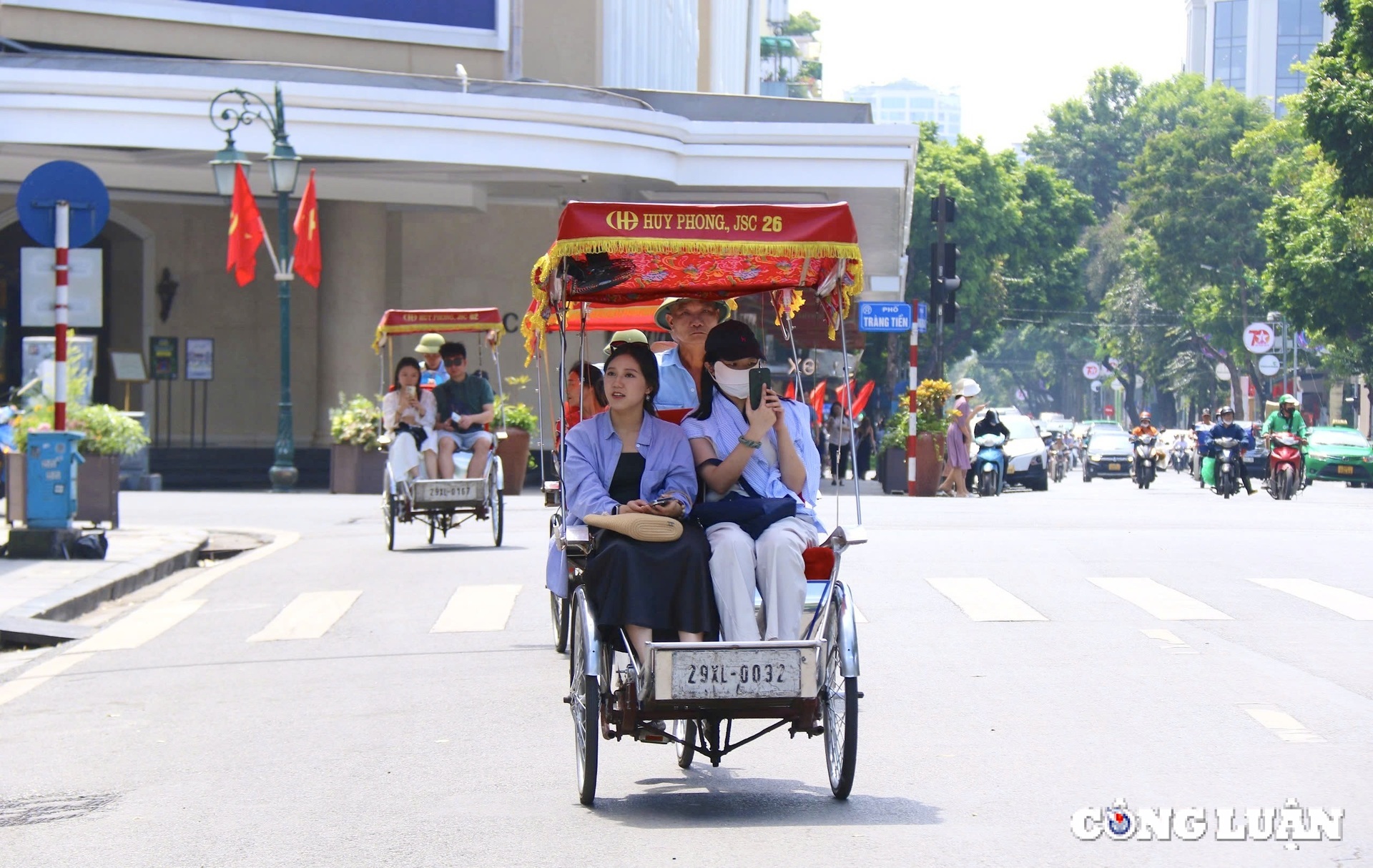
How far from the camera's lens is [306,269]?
28.7 meters

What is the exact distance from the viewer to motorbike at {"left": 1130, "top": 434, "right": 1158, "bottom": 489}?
39.6 m

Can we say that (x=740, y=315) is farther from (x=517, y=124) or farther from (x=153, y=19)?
(x=153, y=19)

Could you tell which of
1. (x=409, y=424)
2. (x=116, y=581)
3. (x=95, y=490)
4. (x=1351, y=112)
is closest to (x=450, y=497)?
(x=409, y=424)

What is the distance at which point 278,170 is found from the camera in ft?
84.5

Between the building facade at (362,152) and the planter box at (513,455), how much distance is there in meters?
5.40

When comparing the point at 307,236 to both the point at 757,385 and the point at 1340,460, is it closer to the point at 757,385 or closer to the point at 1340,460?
the point at 757,385

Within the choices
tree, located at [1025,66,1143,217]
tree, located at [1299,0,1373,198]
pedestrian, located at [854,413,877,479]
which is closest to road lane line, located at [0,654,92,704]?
pedestrian, located at [854,413,877,479]

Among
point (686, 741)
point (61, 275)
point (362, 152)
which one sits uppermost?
point (362, 152)

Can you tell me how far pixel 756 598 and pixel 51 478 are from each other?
10.3 meters

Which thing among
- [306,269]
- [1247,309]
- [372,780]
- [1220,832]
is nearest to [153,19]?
[306,269]

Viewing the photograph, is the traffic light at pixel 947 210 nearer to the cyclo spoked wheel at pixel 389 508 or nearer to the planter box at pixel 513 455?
the planter box at pixel 513 455

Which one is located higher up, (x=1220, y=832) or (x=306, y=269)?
(x=306, y=269)

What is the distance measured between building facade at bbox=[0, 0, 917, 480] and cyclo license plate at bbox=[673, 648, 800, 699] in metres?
22.5

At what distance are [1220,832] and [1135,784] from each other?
786 mm
